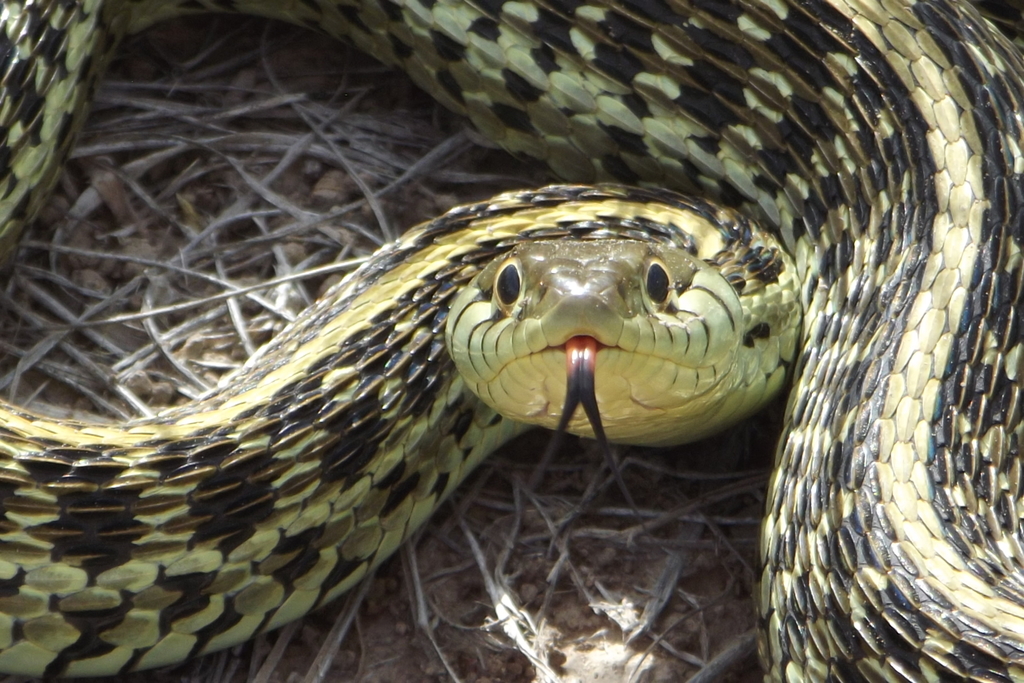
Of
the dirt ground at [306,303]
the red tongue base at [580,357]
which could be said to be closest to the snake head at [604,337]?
the red tongue base at [580,357]

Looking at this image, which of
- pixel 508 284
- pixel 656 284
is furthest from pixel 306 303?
pixel 656 284

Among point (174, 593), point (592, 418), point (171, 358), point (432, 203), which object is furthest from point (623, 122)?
point (174, 593)

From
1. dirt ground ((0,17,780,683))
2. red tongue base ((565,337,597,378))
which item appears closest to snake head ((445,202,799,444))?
red tongue base ((565,337,597,378))

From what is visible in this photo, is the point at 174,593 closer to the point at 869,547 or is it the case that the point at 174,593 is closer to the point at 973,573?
the point at 869,547

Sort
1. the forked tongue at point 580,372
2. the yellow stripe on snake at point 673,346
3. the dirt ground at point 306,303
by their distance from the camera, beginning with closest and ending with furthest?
the forked tongue at point 580,372
the yellow stripe on snake at point 673,346
the dirt ground at point 306,303

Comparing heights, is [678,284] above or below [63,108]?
above

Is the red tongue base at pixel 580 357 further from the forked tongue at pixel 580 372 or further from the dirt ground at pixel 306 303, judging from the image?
the dirt ground at pixel 306 303

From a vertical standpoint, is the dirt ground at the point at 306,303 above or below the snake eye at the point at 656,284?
below
